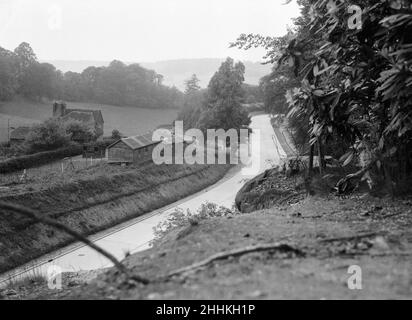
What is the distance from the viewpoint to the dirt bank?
25.5 m

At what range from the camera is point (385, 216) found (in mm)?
9828

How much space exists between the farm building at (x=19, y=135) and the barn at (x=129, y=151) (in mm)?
15061

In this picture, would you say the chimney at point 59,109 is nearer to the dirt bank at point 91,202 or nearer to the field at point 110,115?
the field at point 110,115

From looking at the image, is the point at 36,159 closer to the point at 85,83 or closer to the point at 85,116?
the point at 85,116

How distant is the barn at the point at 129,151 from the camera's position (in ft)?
142

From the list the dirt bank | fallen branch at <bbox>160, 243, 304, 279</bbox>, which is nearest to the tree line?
the dirt bank

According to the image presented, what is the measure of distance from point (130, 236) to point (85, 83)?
2843 inches

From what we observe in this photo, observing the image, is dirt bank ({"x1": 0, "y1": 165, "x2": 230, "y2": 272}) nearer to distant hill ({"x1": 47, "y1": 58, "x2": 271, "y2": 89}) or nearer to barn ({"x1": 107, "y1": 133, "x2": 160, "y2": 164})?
barn ({"x1": 107, "y1": 133, "x2": 160, "y2": 164})

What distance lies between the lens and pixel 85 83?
94812mm

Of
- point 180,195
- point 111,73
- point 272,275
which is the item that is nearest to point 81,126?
point 180,195

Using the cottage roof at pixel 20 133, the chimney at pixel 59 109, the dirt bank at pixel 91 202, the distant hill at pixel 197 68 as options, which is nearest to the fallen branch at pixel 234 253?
the dirt bank at pixel 91 202

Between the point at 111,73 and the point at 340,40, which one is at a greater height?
the point at 111,73
